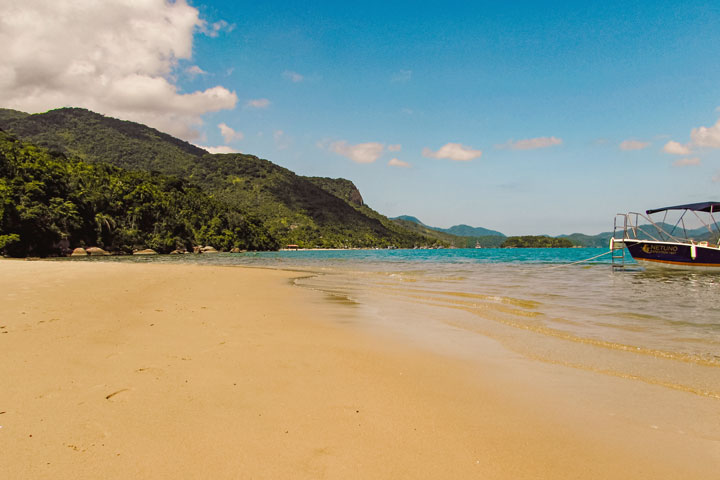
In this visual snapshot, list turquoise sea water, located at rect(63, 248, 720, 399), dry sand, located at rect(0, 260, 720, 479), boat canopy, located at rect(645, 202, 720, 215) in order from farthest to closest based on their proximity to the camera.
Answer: boat canopy, located at rect(645, 202, 720, 215) < turquoise sea water, located at rect(63, 248, 720, 399) < dry sand, located at rect(0, 260, 720, 479)

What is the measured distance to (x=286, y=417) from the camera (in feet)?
12.3

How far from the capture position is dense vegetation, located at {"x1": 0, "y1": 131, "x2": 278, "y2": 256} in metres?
52.9

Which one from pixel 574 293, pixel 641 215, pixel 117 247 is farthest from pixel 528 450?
pixel 117 247

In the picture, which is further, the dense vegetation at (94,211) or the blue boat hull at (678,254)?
the dense vegetation at (94,211)

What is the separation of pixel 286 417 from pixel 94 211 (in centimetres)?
9162

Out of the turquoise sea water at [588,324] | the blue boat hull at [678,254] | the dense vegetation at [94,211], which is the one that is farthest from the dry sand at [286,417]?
the dense vegetation at [94,211]

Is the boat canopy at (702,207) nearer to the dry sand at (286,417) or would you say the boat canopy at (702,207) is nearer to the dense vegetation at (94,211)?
the dry sand at (286,417)

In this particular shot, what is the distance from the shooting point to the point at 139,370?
16.3 ft

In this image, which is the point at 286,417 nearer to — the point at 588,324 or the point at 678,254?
the point at 588,324

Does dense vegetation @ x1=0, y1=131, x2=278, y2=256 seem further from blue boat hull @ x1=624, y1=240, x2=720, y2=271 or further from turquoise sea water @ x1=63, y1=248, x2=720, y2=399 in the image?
blue boat hull @ x1=624, y1=240, x2=720, y2=271

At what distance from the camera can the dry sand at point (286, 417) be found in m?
2.94

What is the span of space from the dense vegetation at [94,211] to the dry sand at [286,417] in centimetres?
5694

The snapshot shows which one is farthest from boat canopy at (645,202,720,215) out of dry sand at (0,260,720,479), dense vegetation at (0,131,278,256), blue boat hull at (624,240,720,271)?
dense vegetation at (0,131,278,256)

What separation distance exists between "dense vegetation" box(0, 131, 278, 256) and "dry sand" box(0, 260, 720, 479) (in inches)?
2242
